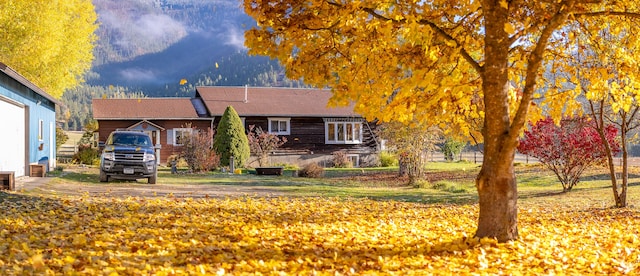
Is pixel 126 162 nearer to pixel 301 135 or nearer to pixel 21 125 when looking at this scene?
pixel 21 125

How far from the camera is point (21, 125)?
64.1 feet

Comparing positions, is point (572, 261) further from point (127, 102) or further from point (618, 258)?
point (127, 102)

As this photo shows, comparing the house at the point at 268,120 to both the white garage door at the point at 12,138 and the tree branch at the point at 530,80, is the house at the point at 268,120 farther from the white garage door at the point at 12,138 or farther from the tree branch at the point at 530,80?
the tree branch at the point at 530,80

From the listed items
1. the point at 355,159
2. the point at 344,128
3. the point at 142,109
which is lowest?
the point at 355,159

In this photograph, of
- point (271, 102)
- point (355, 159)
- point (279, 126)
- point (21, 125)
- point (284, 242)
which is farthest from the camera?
point (271, 102)

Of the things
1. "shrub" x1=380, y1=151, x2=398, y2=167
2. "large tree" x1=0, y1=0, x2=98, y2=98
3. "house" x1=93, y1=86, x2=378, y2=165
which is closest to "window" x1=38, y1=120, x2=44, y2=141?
"large tree" x1=0, y1=0, x2=98, y2=98

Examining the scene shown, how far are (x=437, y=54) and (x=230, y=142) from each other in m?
22.0

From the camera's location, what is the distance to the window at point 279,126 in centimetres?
3800

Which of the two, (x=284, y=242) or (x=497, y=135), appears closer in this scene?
(x=497, y=135)

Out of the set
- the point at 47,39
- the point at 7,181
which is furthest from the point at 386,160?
the point at 7,181

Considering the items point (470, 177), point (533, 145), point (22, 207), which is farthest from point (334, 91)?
point (470, 177)

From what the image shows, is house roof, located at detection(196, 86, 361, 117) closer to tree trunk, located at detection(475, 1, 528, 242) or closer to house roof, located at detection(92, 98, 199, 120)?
house roof, located at detection(92, 98, 199, 120)

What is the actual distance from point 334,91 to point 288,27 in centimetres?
124

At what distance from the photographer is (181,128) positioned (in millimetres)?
36781
